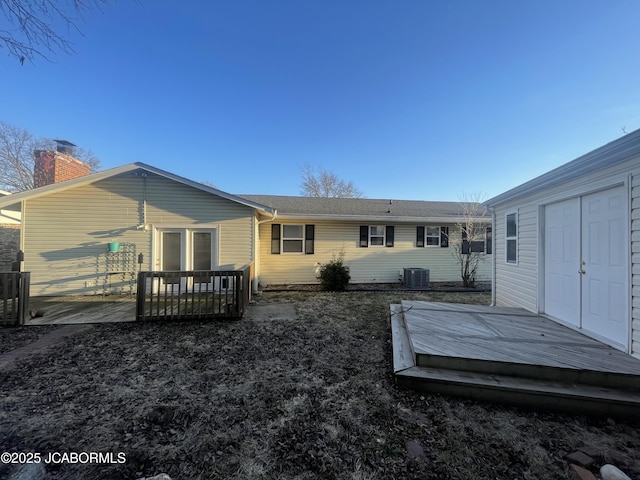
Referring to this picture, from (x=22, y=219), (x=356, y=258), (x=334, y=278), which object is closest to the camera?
(x=22, y=219)

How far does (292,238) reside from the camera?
32.2 ft

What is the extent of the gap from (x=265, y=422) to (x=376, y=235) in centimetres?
866

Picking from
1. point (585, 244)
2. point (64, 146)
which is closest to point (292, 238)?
point (585, 244)

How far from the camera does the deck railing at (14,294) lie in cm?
466

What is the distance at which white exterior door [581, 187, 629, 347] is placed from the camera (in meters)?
3.18

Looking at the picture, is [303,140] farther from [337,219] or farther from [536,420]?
[536,420]

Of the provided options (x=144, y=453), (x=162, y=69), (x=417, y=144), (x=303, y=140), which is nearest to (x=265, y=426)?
(x=144, y=453)

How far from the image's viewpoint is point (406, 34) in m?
7.48

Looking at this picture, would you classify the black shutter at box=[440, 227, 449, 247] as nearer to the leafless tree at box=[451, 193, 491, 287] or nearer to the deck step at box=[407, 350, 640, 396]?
the leafless tree at box=[451, 193, 491, 287]

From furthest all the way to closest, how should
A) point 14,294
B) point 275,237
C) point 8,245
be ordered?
point 8,245
point 275,237
point 14,294

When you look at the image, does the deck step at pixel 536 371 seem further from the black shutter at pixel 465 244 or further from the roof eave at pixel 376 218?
the black shutter at pixel 465 244

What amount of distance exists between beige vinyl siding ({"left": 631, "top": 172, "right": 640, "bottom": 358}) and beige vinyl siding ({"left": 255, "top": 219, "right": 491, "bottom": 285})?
7.29 metres

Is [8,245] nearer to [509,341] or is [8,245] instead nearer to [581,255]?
[509,341]

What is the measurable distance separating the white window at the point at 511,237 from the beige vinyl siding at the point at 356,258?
4.52m
